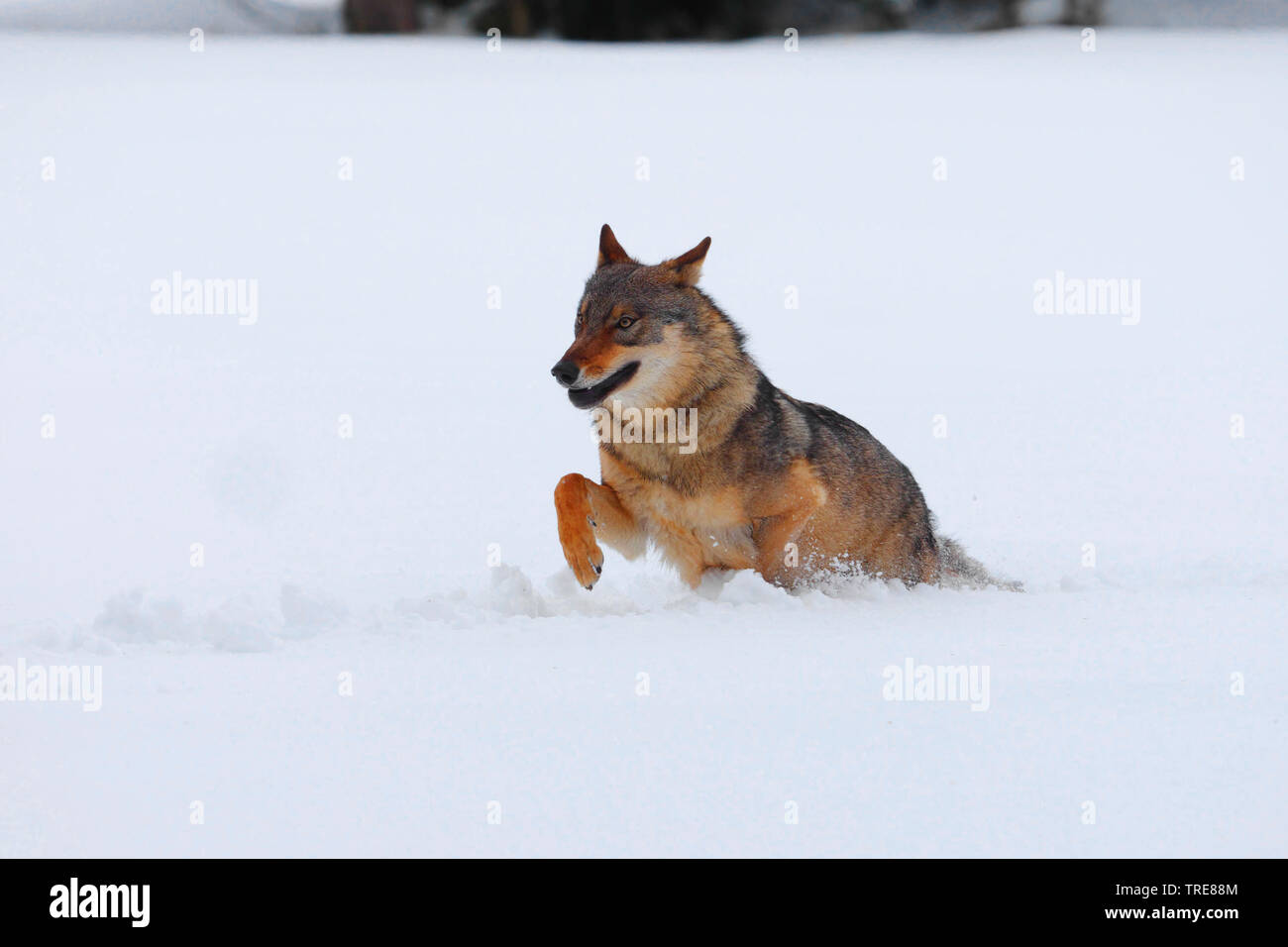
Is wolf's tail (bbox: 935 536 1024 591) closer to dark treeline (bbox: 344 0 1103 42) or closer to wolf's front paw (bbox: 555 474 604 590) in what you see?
wolf's front paw (bbox: 555 474 604 590)

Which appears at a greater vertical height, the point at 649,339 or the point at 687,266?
the point at 687,266

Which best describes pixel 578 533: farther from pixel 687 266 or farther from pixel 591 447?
pixel 591 447

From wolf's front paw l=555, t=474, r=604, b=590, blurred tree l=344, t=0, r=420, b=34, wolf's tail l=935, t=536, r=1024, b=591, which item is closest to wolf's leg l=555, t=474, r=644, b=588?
wolf's front paw l=555, t=474, r=604, b=590

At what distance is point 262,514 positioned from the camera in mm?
8219

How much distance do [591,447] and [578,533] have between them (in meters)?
5.91

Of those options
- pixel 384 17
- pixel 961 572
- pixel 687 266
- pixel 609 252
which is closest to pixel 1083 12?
pixel 384 17

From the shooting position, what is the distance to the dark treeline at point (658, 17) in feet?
77.2

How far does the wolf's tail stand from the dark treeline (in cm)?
1879

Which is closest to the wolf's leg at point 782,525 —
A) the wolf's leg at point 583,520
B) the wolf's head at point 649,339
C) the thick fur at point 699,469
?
the thick fur at point 699,469

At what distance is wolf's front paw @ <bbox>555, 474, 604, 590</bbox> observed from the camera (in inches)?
224

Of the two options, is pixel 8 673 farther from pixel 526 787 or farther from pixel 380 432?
pixel 380 432

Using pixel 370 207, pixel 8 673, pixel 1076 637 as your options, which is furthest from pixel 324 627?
pixel 370 207

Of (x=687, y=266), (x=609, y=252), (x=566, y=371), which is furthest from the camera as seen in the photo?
(x=609, y=252)

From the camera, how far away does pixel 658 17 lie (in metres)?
23.7
